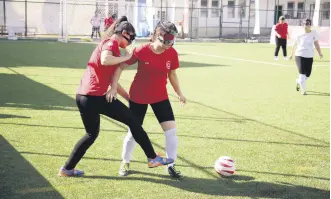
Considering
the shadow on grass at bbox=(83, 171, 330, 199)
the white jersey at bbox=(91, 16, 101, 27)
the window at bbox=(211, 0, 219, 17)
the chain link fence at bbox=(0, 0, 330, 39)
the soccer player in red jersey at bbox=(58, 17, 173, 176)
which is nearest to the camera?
the soccer player in red jersey at bbox=(58, 17, 173, 176)

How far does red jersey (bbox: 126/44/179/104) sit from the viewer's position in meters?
5.66

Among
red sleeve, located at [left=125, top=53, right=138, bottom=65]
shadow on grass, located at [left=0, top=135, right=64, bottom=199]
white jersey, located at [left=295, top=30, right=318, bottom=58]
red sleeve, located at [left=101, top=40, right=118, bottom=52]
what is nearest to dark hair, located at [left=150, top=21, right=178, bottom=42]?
→ red sleeve, located at [left=125, top=53, right=138, bottom=65]

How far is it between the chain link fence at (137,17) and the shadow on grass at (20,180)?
33.8 m

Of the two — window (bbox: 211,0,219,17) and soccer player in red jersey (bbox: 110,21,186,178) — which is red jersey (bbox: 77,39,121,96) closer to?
soccer player in red jersey (bbox: 110,21,186,178)

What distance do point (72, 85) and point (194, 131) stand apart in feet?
20.9

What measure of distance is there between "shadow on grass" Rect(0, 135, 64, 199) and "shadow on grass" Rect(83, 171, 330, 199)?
646mm

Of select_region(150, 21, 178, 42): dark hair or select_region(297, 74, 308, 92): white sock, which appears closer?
select_region(150, 21, 178, 42): dark hair

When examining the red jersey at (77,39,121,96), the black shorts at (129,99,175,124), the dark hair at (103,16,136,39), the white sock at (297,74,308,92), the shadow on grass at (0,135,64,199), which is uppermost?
the dark hair at (103,16,136,39)

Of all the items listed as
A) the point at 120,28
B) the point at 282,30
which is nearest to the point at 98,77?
the point at 120,28

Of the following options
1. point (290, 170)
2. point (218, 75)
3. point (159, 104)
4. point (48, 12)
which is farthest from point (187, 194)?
point (48, 12)

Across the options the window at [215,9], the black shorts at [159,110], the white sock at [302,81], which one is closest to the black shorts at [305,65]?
the white sock at [302,81]

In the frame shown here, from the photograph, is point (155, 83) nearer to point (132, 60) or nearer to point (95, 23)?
point (132, 60)

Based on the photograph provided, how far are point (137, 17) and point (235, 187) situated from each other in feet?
134

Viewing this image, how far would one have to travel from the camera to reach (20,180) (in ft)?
18.2
